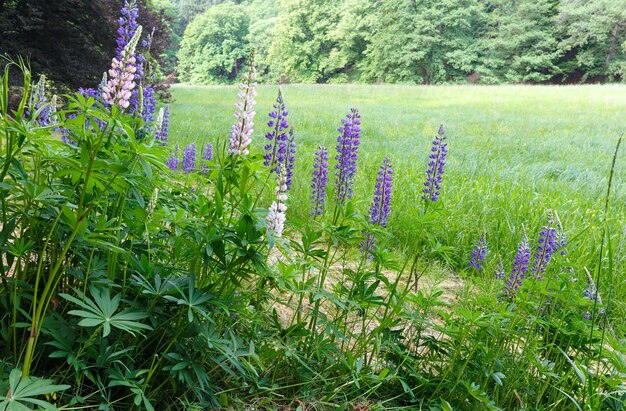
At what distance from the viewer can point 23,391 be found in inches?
36.5

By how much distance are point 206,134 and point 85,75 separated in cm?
213

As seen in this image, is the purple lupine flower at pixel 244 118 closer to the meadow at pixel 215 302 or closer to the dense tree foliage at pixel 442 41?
the meadow at pixel 215 302

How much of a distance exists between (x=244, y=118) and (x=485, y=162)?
532 cm

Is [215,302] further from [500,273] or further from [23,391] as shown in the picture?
[500,273]

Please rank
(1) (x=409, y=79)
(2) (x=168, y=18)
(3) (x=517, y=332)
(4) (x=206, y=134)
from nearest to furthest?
(3) (x=517, y=332) → (4) (x=206, y=134) → (2) (x=168, y=18) → (1) (x=409, y=79)

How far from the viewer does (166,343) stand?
1247 mm

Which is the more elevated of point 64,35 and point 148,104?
point 64,35

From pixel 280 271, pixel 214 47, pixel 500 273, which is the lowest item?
pixel 500 273

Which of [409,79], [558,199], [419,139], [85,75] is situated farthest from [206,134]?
[409,79]

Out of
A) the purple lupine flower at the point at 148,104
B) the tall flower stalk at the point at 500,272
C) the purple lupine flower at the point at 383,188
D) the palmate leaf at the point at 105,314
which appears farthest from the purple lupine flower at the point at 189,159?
the palmate leaf at the point at 105,314

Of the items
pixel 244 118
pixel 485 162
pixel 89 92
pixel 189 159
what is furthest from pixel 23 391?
pixel 485 162

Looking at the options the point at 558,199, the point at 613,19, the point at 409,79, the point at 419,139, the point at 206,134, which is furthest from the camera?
the point at 409,79

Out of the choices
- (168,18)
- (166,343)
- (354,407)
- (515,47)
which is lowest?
(354,407)

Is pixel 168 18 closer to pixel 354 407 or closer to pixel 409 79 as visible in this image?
pixel 354 407
